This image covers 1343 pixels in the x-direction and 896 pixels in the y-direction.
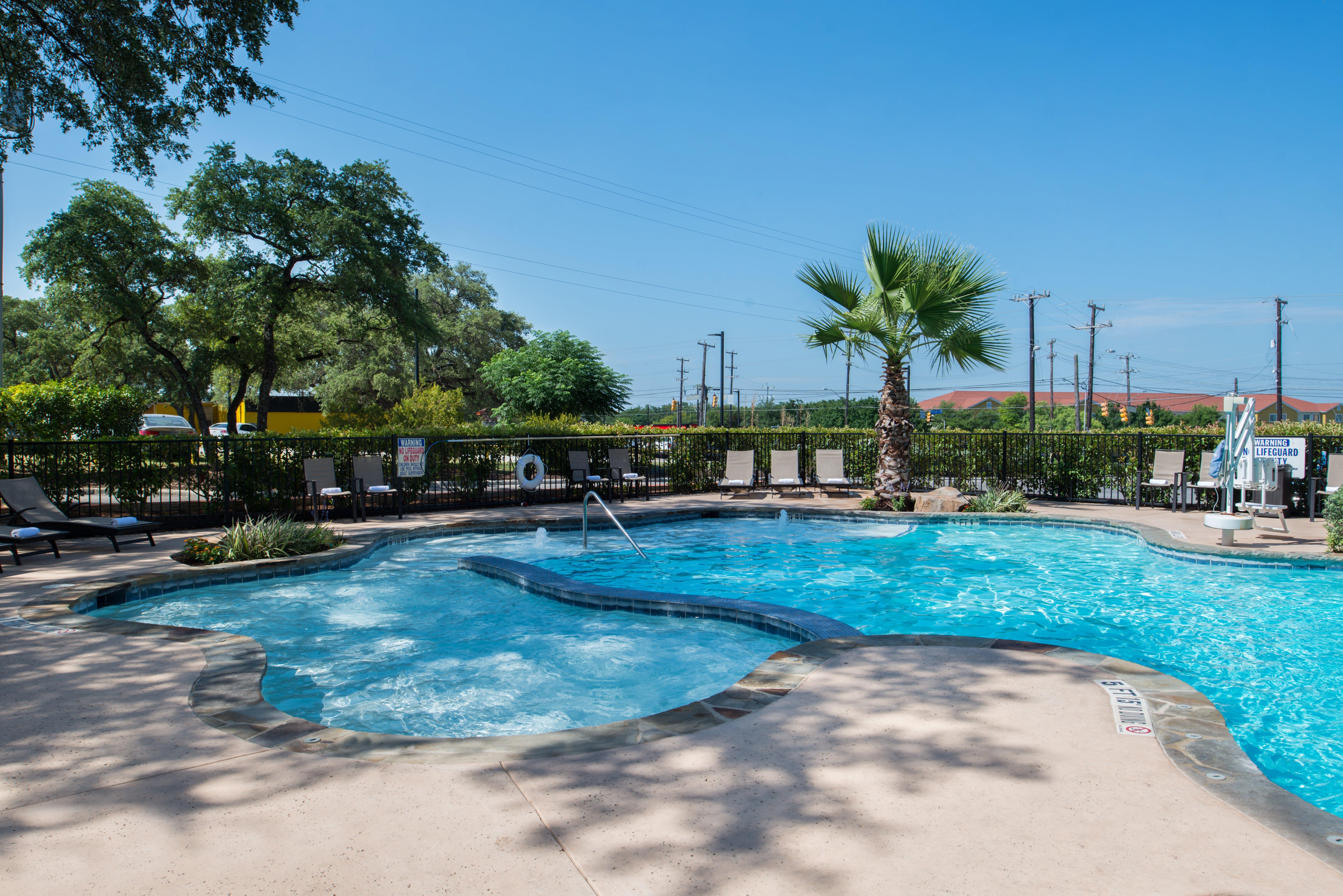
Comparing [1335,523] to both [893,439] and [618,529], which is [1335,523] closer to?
[893,439]

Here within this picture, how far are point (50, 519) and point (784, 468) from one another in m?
12.2

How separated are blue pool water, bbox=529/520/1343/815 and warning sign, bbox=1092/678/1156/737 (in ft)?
2.65

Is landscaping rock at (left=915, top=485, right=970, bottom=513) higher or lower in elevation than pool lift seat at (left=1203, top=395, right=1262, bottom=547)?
lower

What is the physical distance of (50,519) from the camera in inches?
353

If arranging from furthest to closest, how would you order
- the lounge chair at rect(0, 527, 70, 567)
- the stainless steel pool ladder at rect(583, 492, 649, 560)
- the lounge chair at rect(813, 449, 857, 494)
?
the lounge chair at rect(813, 449, 857, 494) → the stainless steel pool ladder at rect(583, 492, 649, 560) → the lounge chair at rect(0, 527, 70, 567)

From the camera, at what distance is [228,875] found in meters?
2.33

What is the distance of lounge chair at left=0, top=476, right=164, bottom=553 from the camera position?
8727 mm

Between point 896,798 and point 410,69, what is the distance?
18.9 metres

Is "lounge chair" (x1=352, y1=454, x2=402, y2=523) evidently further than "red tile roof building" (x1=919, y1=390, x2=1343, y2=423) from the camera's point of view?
No

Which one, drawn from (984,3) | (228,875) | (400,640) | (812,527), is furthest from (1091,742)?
(984,3)

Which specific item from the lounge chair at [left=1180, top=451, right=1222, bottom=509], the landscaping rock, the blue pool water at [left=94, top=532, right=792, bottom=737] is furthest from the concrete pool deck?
the lounge chair at [left=1180, top=451, right=1222, bottom=509]

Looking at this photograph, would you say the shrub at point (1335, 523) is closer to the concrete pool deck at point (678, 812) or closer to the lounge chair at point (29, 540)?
the concrete pool deck at point (678, 812)

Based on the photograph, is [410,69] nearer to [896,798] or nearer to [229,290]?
[229,290]

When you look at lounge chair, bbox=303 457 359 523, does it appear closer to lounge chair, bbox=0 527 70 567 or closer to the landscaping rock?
lounge chair, bbox=0 527 70 567
